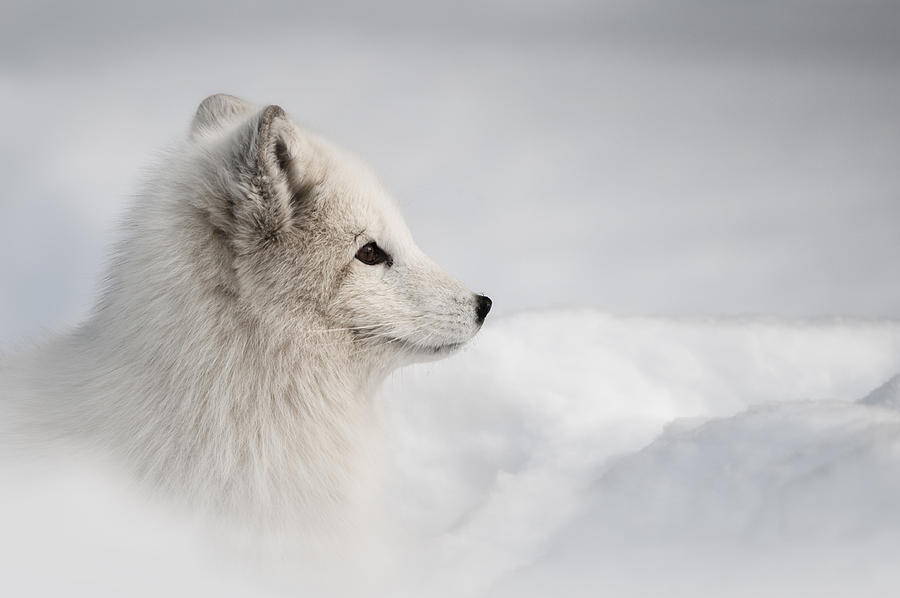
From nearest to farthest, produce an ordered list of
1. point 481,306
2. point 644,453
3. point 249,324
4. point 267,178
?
point 267,178, point 249,324, point 481,306, point 644,453

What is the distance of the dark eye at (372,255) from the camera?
2.69m

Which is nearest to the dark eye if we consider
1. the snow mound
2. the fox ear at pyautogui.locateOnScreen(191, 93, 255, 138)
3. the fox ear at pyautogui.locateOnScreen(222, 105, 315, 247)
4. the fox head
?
the fox head

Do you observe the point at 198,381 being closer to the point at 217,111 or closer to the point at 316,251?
the point at 316,251

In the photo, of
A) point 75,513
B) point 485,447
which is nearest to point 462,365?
point 485,447

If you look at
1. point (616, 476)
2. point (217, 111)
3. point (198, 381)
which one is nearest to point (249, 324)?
point (198, 381)

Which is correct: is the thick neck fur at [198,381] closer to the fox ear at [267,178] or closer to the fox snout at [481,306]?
the fox ear at [267,178]

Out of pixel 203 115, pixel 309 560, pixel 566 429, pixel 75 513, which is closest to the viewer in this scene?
pixel 75 513

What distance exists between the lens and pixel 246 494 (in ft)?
8.53

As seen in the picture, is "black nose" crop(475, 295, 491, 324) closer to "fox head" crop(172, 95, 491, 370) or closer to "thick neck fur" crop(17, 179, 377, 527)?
"fox head" crop(172, 95, 491, 370)

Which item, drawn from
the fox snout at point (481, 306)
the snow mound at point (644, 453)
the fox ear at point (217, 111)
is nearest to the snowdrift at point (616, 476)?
the snow mound at point (644, 453)

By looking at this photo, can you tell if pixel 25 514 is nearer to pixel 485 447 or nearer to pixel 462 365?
pixel 485 447

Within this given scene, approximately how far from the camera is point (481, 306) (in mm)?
2791

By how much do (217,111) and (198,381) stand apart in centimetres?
100

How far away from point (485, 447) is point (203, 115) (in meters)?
1.90
